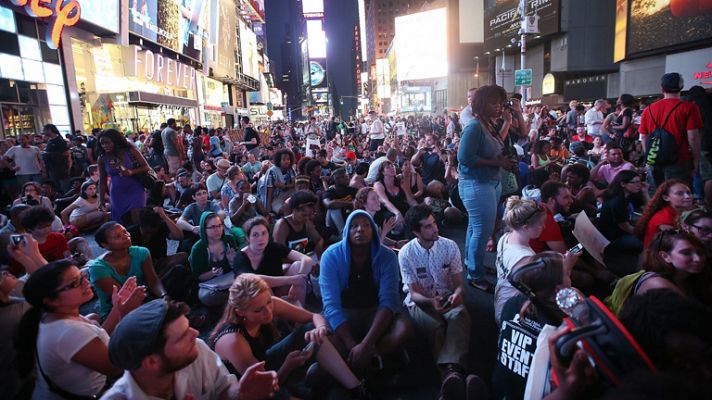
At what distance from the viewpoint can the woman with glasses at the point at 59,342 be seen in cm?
219

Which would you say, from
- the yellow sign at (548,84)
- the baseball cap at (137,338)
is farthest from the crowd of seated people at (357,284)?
the yellow sign at (548,84)

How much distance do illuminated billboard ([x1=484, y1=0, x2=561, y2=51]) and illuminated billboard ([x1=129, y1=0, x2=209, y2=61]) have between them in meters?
23.1

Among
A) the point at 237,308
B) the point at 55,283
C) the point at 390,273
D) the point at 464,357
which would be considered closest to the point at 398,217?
the point at 390,273

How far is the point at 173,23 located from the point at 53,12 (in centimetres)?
1550

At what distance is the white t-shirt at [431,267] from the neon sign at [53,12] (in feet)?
54.5

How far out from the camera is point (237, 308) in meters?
2.71

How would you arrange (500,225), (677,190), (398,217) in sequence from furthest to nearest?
(500,225) → (398,217) → (677,190)

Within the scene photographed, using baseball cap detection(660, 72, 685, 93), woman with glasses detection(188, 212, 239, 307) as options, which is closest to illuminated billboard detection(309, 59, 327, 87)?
baseball cap detection(660, 72, 685, 93)

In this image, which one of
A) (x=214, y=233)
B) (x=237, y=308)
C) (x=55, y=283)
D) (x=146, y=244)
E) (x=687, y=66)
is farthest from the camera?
(x=687, y=66)

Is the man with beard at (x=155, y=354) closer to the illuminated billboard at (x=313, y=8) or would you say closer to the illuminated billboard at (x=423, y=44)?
the illuminated billboard at (x=423, y=44)

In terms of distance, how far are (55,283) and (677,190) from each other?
15.0 feet

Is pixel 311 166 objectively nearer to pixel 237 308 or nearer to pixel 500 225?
pixel 500 225

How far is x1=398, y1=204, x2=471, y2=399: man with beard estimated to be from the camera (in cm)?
305

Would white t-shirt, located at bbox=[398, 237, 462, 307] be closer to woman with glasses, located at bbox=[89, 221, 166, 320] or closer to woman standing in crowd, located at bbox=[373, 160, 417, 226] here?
woman with glasses, located at bbox=[89, 221, 166, 320]
